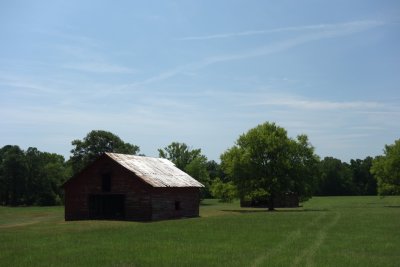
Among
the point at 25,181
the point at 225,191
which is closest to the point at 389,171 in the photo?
the point at 225,191

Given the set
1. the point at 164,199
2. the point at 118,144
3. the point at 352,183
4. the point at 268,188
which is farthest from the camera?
A: the point at 352,183

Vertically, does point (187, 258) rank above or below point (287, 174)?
below

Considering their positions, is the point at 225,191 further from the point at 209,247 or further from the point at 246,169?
the point at 209,247

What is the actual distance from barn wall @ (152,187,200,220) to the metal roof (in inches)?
26.6

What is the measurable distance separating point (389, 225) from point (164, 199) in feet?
68.5

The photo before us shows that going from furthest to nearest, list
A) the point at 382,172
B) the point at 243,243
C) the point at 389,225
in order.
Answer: the point at 382,172
the point at 389,225
the point at 243,243

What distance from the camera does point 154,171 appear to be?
52656mm

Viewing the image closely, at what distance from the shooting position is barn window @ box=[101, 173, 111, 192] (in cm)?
4937

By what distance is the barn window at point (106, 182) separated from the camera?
49372 millimetres

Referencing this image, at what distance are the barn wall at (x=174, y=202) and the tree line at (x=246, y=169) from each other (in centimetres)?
998

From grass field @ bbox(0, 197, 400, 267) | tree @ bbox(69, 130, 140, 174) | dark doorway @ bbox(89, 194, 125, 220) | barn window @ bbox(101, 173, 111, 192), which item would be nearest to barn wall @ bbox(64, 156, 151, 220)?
barn window @ bbox(101, 173, 111, 192)

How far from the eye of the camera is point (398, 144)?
8325cm

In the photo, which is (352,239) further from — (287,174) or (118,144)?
(118,144)

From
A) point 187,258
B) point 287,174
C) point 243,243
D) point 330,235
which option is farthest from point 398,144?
point 187,258
